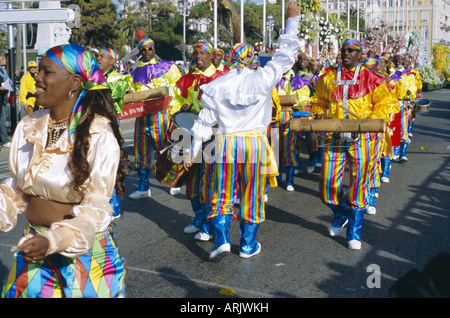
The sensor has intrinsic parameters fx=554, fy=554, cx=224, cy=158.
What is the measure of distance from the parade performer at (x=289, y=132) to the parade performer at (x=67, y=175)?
5753 mm

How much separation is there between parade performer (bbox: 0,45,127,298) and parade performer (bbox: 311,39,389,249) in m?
3.23

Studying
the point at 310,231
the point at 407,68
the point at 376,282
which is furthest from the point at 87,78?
the point at 407,68

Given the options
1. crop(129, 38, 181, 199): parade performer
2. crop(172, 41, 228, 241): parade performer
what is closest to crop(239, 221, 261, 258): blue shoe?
crop(172, 41, 228, 241): parade performer

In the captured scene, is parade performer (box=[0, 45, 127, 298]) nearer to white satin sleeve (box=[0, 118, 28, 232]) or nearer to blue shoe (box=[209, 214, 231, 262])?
white satin sleeve (box=[0, 118, 28, 232])

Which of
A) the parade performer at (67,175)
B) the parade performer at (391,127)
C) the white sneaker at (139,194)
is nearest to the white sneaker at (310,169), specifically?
the parade performer at (391,127)

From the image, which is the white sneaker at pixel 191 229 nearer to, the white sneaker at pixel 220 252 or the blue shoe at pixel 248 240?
the blue shoe at pixel 248 240

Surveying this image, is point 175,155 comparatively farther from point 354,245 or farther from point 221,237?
point 354,245

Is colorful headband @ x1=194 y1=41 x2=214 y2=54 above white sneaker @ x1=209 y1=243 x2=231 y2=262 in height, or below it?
above

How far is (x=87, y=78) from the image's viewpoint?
9.63 ft

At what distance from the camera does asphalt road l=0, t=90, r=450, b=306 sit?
4.59 m

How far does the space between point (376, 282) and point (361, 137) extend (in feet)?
5.17

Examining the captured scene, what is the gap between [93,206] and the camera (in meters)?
2.63

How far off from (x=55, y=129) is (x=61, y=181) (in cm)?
32

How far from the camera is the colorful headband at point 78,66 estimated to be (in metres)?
2.83
